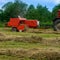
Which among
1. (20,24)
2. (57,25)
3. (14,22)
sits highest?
(14,22)

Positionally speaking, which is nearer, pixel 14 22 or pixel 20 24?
pixel 20 24

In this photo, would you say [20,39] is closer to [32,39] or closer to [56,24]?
[32,39]

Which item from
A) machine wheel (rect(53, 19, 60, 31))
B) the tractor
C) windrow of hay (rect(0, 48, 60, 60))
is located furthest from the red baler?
Result: windrow of hay (rect(0, 48, 60, 60))

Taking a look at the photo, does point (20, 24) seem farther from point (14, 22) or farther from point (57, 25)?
point (57, 25)

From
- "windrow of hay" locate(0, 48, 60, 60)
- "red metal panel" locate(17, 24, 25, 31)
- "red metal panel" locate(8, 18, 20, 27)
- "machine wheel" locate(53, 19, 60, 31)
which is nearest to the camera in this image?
"windrow of hay" locate(0, 48, 60, 60)

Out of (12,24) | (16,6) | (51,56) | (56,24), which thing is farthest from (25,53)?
(16,6)

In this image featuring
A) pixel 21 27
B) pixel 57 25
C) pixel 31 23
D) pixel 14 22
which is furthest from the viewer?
pixel 31 23

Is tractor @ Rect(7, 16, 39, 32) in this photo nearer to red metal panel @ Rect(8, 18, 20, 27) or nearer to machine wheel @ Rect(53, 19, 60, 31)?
red metal panel @ Rect(8, 18, 20, 27)

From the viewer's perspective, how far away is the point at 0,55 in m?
12.6

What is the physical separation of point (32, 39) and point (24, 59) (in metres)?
7.14

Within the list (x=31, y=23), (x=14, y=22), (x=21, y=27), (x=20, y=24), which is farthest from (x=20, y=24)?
(x=31, y=23)

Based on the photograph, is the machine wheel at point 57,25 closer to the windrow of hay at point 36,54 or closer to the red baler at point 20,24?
the red baler at point 20,24

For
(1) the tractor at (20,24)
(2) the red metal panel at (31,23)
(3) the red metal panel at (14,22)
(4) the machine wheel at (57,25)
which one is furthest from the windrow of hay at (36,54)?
(2) the red metal panel at (31,23)

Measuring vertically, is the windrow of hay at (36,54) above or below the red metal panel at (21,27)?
below
